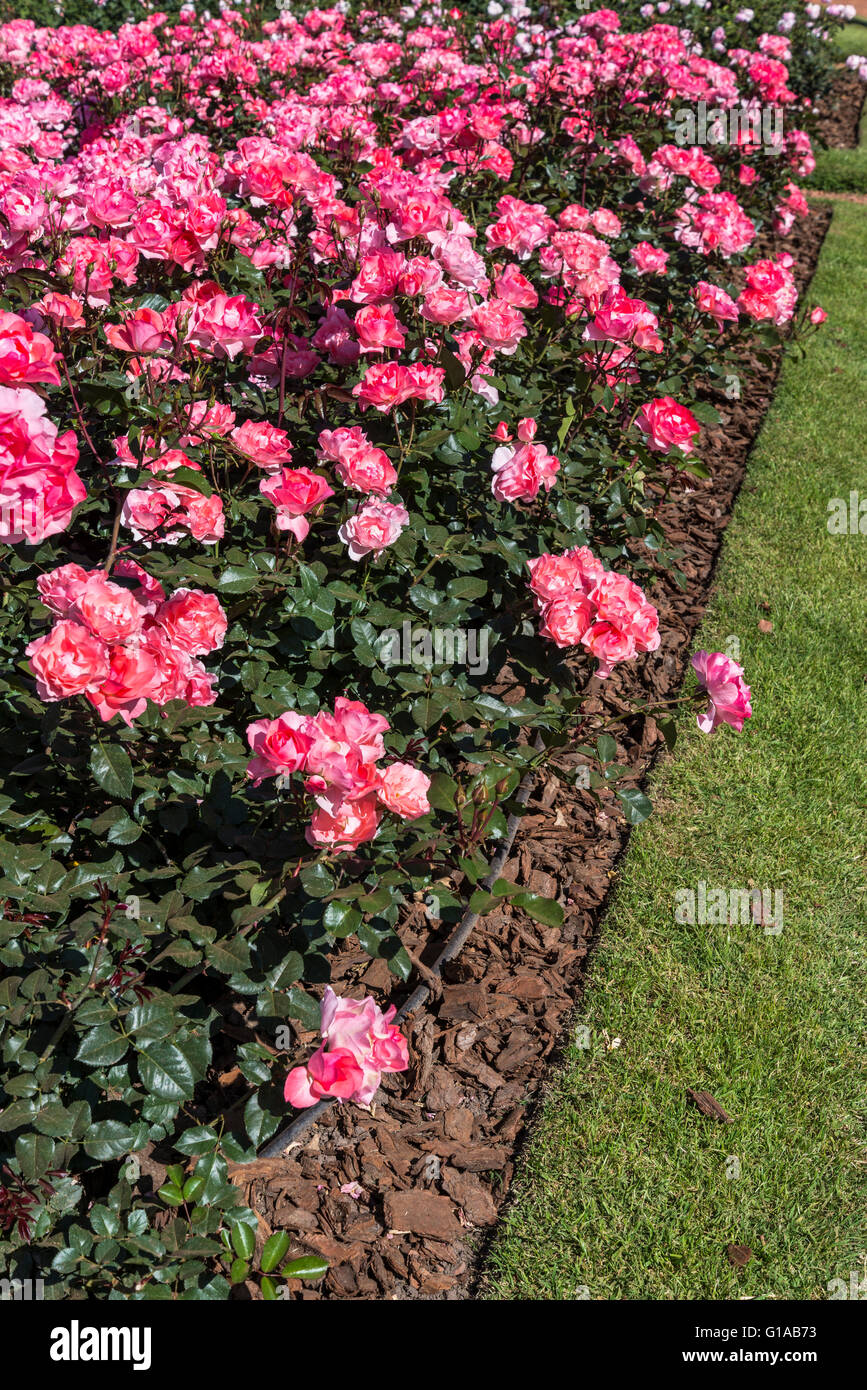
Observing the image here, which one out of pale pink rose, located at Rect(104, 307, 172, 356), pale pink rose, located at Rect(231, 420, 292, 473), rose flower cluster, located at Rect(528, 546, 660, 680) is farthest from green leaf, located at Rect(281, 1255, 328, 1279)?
pale pink rose, located at Rect(104, 307, 172, 356)

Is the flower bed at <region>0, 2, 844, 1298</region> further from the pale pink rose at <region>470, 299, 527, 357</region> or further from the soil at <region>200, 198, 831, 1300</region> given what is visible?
the soil at <region>200, 198, 831, 1300</region>

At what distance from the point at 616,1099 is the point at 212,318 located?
6.67 feet

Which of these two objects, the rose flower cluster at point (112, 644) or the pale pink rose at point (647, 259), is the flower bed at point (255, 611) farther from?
the pale pink rose at point (647, 259)

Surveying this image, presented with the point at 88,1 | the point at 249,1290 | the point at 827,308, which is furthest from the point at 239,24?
the point at 249,1290

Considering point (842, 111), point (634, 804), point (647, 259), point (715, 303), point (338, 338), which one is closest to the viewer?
point (634, 804)

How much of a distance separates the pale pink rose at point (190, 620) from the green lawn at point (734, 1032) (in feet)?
4.66

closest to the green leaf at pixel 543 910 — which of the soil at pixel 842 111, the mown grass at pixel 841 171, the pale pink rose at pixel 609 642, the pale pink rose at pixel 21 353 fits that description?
the pale pink rose at pixel 609 642

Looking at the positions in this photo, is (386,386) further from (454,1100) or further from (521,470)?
(454,1100)

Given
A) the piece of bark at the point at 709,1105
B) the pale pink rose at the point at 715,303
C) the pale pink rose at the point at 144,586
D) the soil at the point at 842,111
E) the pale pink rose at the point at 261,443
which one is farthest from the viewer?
the soil at the point at 842,111

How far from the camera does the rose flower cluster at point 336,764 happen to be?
5.02 feet

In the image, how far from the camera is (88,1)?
27.6 ft

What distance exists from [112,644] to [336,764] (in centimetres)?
42

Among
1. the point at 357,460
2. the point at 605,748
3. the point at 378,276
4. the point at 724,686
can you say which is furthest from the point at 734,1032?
the point at 378,276

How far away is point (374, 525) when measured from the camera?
2.01 meters
